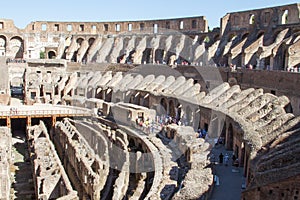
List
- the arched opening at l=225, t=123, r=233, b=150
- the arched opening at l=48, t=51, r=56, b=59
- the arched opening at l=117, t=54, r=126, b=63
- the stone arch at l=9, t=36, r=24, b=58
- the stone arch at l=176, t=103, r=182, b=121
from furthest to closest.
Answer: the arched opening at l=48, t=51, r=56, b=59
the stone arch at l=9, t=36, r=24, b=58
the arched opening at l=117, t=54, r=126, b=63
the stone arch at l=176, t=103, r=182, b=121
the arched opening at l=225, t=123, r=233, b=150

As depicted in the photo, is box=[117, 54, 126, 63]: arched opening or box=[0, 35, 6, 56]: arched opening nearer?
box=[117, 54, 126, 63]: arched opening

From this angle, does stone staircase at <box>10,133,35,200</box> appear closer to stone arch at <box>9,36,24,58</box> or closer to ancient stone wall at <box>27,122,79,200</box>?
ancient stone wall at <box>27,122,79,200</box>

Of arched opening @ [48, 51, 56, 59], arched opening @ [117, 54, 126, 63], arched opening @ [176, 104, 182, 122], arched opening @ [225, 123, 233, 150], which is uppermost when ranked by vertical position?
arched opening @ [48, 51, 56, 59]

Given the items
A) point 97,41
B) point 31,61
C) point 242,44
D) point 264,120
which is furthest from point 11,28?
point 264,120

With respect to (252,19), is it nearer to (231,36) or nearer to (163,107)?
(231,36)

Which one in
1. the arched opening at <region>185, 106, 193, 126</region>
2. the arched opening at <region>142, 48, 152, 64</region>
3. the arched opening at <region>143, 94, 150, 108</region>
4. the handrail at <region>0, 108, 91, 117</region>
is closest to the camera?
the arched opening at <region>185, 106, 193, 126</region>

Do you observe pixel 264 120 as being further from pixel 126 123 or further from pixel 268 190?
pixel 126 123

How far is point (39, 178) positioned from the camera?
14.3 meters

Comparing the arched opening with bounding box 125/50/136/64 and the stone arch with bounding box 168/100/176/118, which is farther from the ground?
the arched opening with bounding box 125/50/136/64

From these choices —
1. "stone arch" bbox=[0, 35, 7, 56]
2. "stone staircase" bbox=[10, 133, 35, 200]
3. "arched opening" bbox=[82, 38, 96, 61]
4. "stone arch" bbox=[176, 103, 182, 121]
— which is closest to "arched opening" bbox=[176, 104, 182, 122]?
"stone arch" bbox=[176, 103, 182, 121]

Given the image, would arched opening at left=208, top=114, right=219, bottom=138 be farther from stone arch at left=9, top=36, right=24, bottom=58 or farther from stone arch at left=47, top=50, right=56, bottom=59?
stone arch at left=9, top=36, right=24, bottom=58

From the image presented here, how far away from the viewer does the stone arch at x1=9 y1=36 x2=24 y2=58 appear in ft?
140

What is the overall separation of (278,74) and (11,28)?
1278 inches

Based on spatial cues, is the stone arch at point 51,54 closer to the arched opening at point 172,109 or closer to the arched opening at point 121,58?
the arched opening at point 121,58
